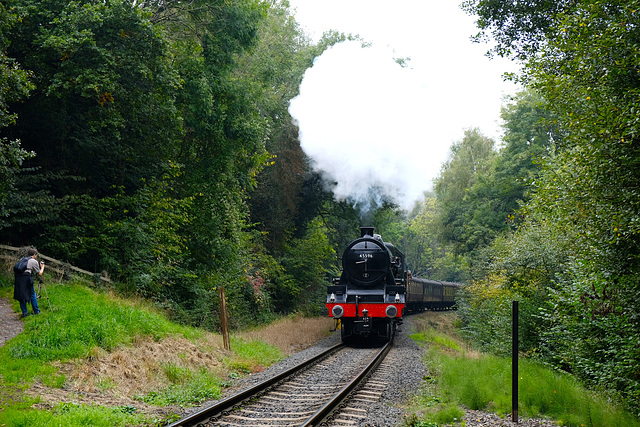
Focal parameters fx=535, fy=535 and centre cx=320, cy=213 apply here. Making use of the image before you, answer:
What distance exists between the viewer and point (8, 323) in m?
9.96

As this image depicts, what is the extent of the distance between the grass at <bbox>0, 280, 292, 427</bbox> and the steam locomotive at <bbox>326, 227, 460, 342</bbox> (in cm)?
328

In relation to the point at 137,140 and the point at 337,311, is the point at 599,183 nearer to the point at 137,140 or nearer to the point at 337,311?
the point at 337,311

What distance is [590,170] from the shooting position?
7.27 meters

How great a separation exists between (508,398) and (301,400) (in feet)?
10.4

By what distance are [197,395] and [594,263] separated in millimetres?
6388

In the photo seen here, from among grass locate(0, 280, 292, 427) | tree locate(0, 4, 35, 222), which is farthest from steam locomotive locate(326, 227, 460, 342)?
tree locate(0, 4, 35, 222)

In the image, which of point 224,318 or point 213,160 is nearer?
point 224,318

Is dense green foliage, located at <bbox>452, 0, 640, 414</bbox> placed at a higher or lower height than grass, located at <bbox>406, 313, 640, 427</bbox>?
higher

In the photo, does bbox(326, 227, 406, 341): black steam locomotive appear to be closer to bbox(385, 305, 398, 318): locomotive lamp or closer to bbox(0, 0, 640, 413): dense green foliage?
bbox(385, 305, 398, 318): locomotive lamp

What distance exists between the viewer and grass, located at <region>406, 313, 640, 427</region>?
7059mm

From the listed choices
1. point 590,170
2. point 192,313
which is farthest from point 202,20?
point 590,170

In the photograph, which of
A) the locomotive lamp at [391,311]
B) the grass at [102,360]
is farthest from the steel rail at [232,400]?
the locomotive lamp at [391,311]

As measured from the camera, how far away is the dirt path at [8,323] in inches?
364

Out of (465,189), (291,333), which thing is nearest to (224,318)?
(291,333)
